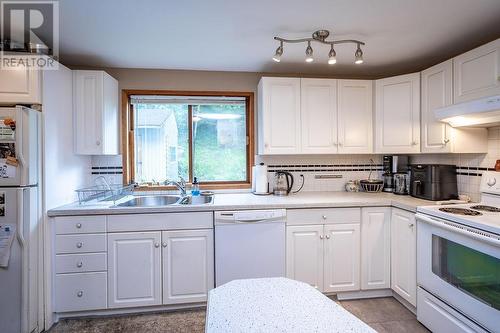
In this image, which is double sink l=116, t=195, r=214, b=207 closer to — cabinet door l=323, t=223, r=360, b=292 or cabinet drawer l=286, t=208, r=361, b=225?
cabinet drawer l=286, t=208, r=361, b=225

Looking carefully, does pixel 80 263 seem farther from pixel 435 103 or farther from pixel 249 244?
pixel 435 103

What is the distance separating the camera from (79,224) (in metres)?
2.01

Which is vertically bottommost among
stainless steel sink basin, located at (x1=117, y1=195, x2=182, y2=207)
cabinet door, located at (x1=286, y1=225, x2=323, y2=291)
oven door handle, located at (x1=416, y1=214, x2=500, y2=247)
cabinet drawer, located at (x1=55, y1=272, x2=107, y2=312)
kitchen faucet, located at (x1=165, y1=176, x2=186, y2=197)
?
cabinet drawer, located at (x1=55, y1=272, x2=107, y2=312)

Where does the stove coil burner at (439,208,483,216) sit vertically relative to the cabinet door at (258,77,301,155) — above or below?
below

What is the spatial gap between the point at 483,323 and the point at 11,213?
2.98 metres

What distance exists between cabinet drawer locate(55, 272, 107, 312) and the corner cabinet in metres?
2.95

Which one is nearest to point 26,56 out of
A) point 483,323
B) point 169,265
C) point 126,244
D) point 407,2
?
point 126,244

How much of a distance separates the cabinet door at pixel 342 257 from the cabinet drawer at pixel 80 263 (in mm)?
1817

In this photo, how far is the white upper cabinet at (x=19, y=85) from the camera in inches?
72.9

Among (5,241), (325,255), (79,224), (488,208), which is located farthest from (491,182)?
(5,241)

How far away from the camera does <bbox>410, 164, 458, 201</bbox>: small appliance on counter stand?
7.32 ft

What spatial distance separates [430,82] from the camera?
2285mm

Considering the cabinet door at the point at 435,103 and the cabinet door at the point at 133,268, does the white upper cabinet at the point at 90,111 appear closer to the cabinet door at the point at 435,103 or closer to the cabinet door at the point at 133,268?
the cabinet door at the point at 133,268

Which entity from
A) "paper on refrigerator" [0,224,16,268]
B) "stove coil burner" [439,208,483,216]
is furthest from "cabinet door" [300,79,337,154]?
"paper on refrigerator" [0,224,16,268]
